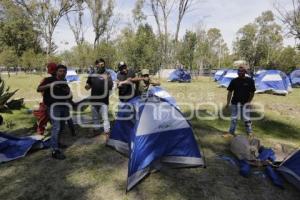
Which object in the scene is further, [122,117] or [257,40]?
[257,40]

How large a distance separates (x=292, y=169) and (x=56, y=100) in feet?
14.8

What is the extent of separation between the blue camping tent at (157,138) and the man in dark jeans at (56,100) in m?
1.27

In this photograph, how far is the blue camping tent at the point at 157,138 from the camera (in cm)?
548

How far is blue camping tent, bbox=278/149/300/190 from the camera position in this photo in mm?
5367

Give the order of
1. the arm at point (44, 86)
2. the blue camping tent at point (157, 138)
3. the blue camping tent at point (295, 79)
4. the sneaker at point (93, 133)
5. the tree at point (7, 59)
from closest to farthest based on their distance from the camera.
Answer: the blue camping tent at point (157, 138), the arm at point (44, 86), the sneaker at point (93, 133), the blue camping tent at point (295, 79), the tree at point (7, 59)

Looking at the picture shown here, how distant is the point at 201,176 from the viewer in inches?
226

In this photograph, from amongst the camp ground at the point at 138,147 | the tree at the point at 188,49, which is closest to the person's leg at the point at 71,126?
the camp ground at the point at 138,147

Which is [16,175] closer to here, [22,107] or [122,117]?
[122,117]

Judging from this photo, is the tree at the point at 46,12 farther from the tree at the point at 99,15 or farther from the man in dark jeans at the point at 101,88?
the man in dark jeans at the point at 101,88

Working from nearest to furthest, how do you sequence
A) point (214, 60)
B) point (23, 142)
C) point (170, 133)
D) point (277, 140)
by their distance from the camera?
point (170, 133) → point (23, 142) → point (277, 140) → point (214, 60)

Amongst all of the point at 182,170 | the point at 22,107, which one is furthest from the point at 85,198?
the point at 22,107

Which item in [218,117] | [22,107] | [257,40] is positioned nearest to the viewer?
[218,117]

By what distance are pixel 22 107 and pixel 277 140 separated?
9302mm

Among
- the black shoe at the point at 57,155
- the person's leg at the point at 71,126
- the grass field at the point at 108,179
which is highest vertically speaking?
the person's leg at the point at 71,126
